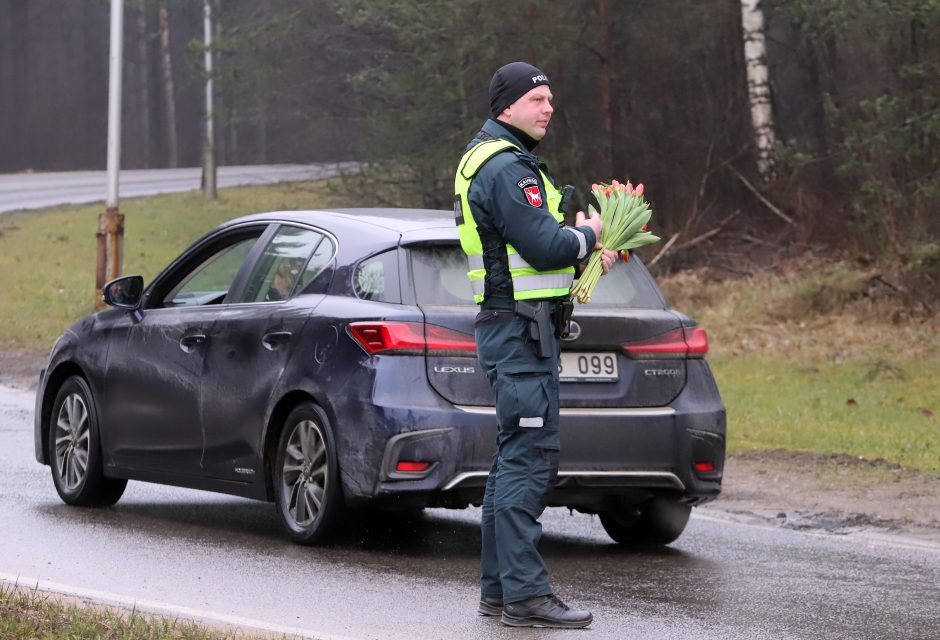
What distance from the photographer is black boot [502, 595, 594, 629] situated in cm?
615

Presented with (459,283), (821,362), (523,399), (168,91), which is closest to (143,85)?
(168,91)

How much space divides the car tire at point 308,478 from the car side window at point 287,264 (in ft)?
2.11

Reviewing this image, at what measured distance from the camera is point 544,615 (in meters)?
6.18

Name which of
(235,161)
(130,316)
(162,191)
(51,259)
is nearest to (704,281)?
(51,259)

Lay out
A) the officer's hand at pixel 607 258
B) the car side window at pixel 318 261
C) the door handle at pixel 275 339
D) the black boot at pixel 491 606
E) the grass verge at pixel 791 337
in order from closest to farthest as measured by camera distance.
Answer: the black boot at pixel 491 606, the officer's hand at pixel 607 258, the door handle at pixel 275 339, the car side window at pixel 318 261, the grass verge at pixel 791 337

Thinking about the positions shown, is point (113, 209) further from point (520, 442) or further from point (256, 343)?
point (520, 442)

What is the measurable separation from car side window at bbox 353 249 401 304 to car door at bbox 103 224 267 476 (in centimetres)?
102

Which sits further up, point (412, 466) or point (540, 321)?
point (540, 321)

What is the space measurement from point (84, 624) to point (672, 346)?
3.10 metres

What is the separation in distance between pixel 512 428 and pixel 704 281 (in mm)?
16370

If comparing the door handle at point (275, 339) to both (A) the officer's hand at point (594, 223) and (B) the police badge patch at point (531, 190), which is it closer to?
(A) the officer's hand at point (594, 223)

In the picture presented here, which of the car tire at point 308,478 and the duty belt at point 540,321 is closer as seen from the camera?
the duty belt at point 540,321

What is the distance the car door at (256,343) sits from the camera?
784 cm

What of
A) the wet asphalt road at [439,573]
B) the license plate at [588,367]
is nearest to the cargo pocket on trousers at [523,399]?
the wet asphalt road at [439,573]
